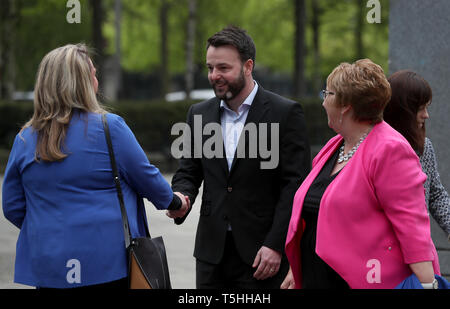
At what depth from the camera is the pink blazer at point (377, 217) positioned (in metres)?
3.01

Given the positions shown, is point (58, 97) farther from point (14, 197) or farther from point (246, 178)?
point (246, 178)

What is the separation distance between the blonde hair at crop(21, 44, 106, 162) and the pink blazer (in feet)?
3.89

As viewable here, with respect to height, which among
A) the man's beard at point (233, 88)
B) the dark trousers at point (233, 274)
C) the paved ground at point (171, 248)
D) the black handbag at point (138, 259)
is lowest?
the paved ground at point (171, 248)

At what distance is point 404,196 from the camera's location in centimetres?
301

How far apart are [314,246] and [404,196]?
0.56 meters

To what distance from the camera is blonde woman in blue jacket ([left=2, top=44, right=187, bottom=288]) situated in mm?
3305

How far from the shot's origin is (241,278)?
404cm

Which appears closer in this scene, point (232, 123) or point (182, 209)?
point (182, 209)

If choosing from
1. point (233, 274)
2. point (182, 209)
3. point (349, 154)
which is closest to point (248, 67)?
point (182, 209)

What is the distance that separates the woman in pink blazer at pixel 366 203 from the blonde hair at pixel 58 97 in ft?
3.63

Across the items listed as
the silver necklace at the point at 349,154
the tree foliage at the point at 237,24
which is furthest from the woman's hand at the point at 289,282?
the tree foliage at the point at 237,24

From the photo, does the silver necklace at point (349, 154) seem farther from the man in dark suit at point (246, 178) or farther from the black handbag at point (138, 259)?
the black handbag at point (138, 259)
